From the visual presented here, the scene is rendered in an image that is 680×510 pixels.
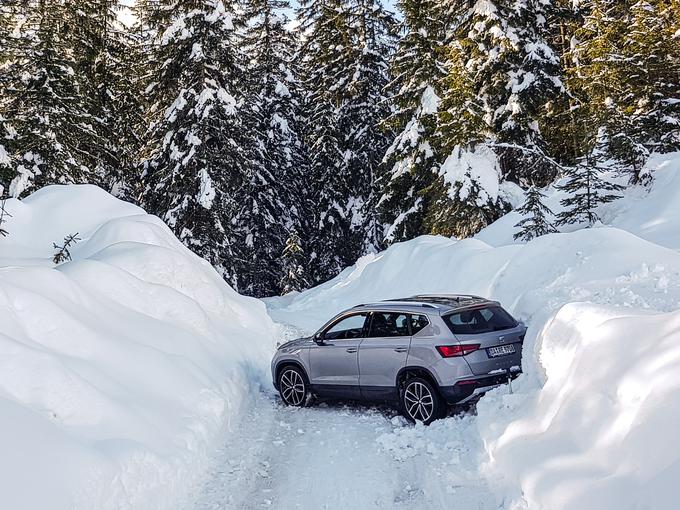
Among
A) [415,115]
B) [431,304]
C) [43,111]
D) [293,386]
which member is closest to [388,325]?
[431,304]

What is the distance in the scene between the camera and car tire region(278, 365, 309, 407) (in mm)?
9539

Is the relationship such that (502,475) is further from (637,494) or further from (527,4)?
(527,4)

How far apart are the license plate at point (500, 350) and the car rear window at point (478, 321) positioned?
0.85ft

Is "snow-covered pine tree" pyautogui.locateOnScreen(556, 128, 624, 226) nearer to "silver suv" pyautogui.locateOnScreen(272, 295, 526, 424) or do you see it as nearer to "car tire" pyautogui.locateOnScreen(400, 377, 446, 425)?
"silver suv" pyautogui.locateOnScreen(272, 295, 526, 424)

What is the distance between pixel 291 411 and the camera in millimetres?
9352

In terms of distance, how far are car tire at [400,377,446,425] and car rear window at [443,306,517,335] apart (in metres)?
0.88

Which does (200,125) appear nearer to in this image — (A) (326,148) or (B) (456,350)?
(A) (326,148)

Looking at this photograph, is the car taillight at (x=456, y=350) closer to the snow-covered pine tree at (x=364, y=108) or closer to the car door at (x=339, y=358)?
the car door at (x=339, y=358)

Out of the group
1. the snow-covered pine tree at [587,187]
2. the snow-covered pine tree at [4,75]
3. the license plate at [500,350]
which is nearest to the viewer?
the license plate at [500,350]

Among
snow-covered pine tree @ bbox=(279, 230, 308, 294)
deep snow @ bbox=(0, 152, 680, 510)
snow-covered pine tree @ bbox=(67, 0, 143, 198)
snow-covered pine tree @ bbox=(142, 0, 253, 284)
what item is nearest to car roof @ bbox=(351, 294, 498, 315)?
deep snow @ bbox=(0, 152, 680, 510)

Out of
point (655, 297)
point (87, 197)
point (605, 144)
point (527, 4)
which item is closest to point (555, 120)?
point (527, 4)

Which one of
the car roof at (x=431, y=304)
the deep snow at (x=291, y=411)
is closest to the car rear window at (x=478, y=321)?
the car roof at (x=431, y=304)

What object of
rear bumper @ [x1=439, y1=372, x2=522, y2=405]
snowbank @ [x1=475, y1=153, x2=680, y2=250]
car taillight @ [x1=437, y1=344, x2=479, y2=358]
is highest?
snowbank @ [x1=475, y1=153, x2=680, y2=250]

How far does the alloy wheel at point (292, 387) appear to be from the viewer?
9.59m
